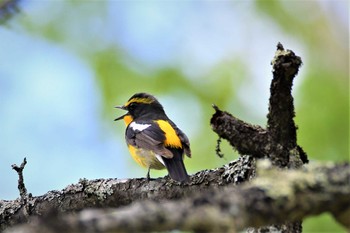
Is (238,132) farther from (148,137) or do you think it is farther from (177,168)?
(148,137)

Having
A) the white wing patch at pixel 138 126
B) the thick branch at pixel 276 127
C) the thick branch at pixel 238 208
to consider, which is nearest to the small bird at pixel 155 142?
the white wing patch at pixel 138 126

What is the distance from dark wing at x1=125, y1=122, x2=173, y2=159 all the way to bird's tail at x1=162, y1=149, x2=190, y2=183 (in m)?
0.08

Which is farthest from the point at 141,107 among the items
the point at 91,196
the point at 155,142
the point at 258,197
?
the point at 258,197

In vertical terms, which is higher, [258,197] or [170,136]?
[170,136]

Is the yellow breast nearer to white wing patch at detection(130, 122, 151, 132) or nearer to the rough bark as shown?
white wing patch at detection(130, 122, 151, 132)

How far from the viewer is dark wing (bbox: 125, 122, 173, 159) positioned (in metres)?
5.70

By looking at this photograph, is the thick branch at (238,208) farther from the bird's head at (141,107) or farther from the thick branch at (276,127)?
the bird's head at (141,107)

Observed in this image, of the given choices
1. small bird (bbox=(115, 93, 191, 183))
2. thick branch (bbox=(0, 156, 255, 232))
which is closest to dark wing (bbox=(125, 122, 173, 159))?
small bird (bbox=(115, 93, 191, 183))

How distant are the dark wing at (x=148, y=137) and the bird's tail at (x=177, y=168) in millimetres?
81

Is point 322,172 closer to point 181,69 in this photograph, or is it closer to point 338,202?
point 338,202

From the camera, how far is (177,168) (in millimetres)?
4746

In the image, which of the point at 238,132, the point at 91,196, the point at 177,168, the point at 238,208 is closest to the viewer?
the point at 238,208

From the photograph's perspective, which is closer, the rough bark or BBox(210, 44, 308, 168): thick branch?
the rough bark

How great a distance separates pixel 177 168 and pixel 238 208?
9.57 ft
